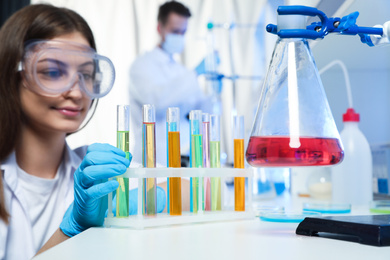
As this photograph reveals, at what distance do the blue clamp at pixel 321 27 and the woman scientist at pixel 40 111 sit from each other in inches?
41.4

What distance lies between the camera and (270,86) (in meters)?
0.73

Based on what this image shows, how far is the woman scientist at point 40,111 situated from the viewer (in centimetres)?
150

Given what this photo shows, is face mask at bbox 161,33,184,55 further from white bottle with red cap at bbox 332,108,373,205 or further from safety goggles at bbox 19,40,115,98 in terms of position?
white bottle with red cap at bbox 332,108,373,205

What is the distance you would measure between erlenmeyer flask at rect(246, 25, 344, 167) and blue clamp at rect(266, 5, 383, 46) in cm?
3

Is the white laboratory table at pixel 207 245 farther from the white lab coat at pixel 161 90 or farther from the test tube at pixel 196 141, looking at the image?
the white lab coat at pixel 161 90

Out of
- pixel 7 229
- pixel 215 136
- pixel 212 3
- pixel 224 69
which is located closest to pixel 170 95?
pixel 224 69

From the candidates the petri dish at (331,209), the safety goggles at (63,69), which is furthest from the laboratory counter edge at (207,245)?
the safety goggles at (63,69)

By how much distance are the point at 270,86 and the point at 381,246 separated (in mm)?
299

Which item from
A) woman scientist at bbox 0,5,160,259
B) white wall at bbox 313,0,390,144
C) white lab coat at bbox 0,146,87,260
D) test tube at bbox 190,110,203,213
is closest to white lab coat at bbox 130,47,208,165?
woman scientist at bbox 0,5,160,259

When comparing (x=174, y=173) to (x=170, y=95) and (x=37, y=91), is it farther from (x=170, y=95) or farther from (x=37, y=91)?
(x=170, y=95)

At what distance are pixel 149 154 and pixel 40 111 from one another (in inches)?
35.3

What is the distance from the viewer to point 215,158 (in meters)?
0.98

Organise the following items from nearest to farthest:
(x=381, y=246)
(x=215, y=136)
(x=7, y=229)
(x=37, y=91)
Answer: (x=381, y=246) → (x=215, y=136) → (x=7, y=229) → (x=37, y=91)

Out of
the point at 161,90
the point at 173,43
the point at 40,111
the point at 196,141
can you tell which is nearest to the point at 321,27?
the point at 196,141
